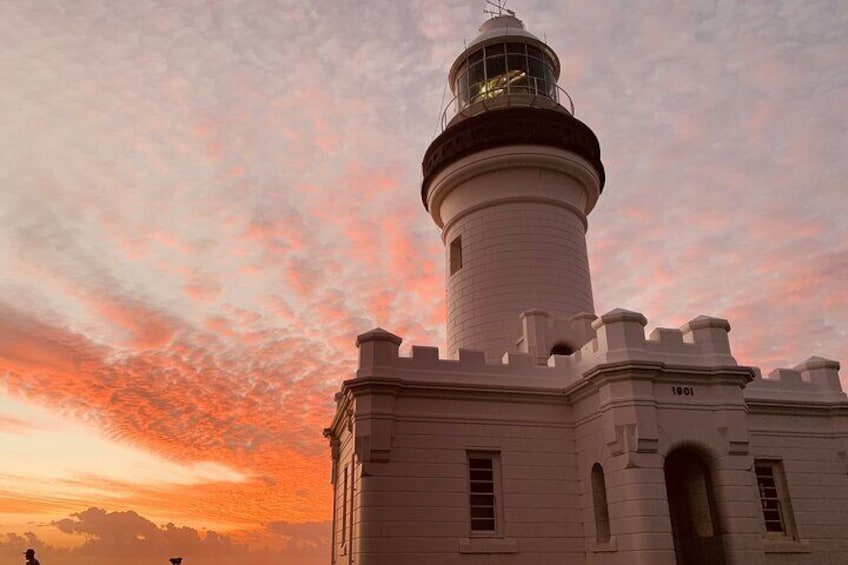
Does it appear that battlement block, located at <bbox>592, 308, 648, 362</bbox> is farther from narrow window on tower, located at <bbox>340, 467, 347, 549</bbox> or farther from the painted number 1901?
narrow window on tower, located at <bbox>340, 467, 347, 549</bbox>

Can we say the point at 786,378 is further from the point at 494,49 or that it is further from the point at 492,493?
the point at 494,49

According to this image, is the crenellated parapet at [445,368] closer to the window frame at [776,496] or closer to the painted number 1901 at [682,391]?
the painted number 1901 at [682,391]

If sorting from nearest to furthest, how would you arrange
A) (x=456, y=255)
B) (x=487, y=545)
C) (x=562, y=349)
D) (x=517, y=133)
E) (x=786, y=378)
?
(x=487, y=545) → (x=786, y=378) → (x=562, y=349) → (x=517, y=133) → (x=456, y=255)

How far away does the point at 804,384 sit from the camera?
17281 millimetres

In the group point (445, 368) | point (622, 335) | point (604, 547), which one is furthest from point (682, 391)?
point (445, 368)

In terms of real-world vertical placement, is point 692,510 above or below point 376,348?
below

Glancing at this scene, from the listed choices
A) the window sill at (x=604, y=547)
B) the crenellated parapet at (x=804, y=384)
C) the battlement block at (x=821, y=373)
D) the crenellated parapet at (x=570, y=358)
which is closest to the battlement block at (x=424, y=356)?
the crenellated parapet at (x=570, y=358)

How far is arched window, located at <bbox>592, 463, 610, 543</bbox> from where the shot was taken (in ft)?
46.5

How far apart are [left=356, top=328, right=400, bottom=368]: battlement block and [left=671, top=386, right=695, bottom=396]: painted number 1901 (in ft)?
20.7

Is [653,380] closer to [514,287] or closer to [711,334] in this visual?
[711,334]

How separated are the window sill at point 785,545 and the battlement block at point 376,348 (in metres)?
9.85

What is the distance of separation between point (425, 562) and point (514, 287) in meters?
8.89

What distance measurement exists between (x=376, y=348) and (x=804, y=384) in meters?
11.5

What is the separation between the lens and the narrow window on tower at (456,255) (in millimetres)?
21938
